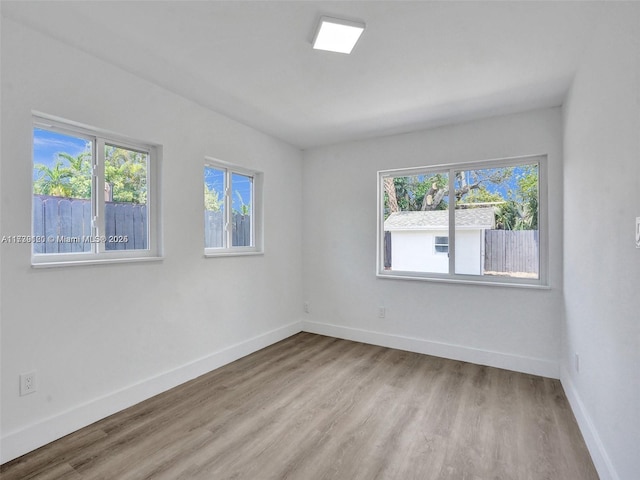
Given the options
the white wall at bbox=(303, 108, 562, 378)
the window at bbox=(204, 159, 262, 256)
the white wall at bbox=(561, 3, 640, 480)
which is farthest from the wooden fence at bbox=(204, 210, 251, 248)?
the white wall at bbox=(561, 3, 640, 480)

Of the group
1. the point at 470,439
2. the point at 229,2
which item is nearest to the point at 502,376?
the point at 470,439

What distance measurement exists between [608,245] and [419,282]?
209 centimetres

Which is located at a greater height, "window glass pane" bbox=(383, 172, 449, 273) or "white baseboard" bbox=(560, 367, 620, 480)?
"window glass pane" bbox=(383, 172, 449, 273)

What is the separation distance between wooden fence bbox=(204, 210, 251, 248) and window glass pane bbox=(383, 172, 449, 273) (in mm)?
1685

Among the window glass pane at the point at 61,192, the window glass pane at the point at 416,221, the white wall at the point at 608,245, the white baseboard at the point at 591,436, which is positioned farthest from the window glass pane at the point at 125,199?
the white baseboard at the point at 591,436

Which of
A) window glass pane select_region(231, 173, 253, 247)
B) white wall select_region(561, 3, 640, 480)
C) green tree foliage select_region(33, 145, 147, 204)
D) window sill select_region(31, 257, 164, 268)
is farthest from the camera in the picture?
window glass pane select_region(231, 173, 253, 247)

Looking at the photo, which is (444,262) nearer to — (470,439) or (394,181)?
(394,181)

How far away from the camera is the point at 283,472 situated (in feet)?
5.90

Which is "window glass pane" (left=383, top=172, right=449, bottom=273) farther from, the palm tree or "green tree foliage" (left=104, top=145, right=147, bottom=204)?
the palm tree

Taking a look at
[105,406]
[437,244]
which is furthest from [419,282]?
[105,406]

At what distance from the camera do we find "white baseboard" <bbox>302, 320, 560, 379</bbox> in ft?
10.0

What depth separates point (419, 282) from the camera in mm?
3691

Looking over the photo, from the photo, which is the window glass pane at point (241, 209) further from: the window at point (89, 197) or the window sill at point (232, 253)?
the window at point (89, 197)

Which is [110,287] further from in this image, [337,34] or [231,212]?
[337,34]
